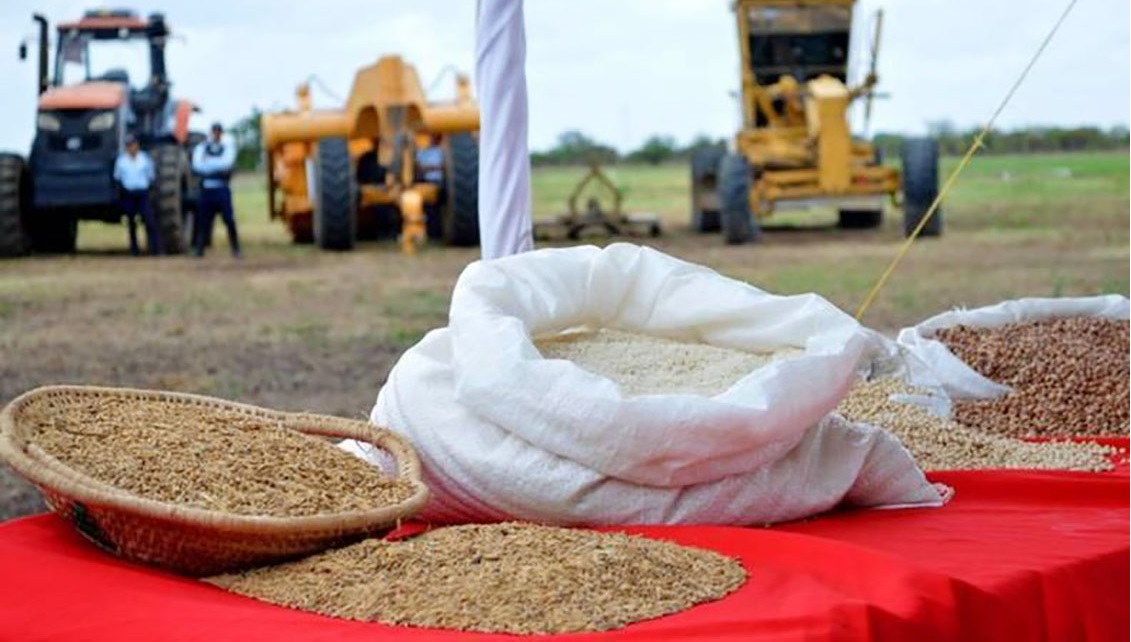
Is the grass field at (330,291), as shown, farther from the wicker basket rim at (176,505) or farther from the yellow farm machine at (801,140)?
the wicker basket rim at (176,505)

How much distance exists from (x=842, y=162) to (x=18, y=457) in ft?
34.0

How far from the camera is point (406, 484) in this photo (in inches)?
83.9

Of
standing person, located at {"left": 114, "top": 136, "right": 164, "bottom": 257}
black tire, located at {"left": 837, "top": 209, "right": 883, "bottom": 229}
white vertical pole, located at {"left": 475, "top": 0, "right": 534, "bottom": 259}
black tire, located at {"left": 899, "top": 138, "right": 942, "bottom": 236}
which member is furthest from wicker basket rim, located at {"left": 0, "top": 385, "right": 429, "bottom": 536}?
black tire, located at {"left": 837, "top": 209, "right": 883, "bottom": 229}

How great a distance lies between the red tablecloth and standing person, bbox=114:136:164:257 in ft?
34.6

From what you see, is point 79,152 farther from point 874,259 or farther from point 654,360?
point 654,360

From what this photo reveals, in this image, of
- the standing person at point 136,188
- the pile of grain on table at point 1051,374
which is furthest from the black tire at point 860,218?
the pile of grain on table at point 1051,374

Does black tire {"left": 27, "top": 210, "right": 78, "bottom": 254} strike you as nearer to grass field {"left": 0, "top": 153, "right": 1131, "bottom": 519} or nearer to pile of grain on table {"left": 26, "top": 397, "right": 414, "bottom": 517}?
grass field {"left": 0, "top": 153, "right": 1131, "bottom": 519}

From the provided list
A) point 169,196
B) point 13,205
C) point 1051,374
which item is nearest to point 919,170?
point 169,196

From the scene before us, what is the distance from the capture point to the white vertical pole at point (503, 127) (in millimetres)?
2854

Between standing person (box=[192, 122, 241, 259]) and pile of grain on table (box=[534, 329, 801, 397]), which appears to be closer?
pile of grain on table (box=[534, 329, 801, 397])

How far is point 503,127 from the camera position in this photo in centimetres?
292

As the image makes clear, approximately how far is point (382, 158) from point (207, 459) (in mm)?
10985

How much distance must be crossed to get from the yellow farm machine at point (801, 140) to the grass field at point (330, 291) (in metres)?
0.30

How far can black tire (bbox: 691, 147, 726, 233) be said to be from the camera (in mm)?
13547
